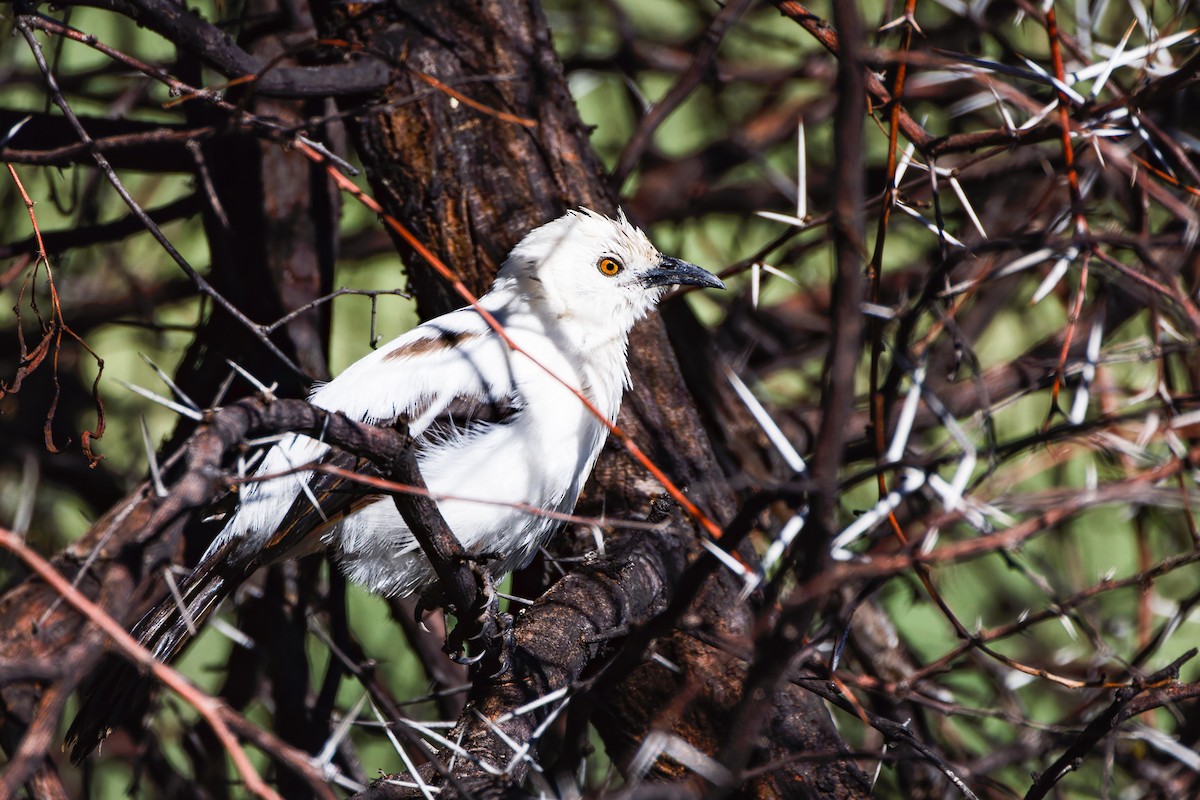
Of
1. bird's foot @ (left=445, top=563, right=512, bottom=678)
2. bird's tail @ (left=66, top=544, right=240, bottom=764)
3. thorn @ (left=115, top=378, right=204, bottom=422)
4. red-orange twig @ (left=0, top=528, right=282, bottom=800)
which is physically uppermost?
bird's foot @ (left=445, top=563, right=512, bottom=678)

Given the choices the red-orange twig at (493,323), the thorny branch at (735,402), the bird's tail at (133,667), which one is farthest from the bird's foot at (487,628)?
the bird's tail at (133,667)

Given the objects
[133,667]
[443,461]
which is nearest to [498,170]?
[443,461]

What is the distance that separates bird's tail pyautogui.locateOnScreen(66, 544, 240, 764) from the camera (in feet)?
10.4

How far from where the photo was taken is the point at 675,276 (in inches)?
148

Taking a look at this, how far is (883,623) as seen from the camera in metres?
4.18


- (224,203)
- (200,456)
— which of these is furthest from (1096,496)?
(224,203)

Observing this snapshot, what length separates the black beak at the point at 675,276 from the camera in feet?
12.2

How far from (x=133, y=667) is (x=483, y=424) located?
4.08 feet

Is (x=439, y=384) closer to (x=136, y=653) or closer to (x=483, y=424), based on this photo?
(x=483, y=424)

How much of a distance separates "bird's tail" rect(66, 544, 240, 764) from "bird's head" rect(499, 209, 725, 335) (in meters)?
1.36

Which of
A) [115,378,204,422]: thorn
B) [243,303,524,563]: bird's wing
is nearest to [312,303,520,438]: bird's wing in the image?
[243,303,524,563]: bird's wing

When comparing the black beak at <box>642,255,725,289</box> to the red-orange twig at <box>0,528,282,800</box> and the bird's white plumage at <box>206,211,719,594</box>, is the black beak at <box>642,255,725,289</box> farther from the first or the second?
the red-orange twig at <box>0,528,282,800</box>

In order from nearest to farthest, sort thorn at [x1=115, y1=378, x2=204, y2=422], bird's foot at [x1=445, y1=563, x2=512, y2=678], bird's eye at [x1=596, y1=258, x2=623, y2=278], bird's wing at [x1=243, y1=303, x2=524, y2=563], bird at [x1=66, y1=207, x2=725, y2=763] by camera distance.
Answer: thorn at [x1=115, y1=378, x2=204, y2=422] → bird's foot at [x1=445, y1=563, x2=512, y2=678] → bird at [x1=66, y1=207, x2=725, y2=763] → bird's wing at [x1=243, y1=303, x2=524, y2=563] → bird's eye at [x1=596, y1=258, x2=623, y2=278]

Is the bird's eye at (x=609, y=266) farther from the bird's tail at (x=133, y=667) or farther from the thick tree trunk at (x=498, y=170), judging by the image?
the bird's tail at (x=133, y=667)
